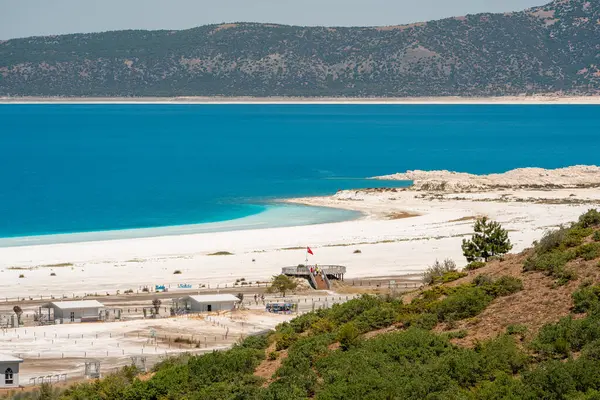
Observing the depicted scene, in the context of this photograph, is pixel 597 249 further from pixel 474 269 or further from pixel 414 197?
pixel 414 197

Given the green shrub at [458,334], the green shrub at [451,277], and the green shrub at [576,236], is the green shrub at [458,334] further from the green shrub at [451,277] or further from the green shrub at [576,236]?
the green shrub at [451,277]

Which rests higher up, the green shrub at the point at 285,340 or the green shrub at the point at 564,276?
the green shrub at the point at 564,276

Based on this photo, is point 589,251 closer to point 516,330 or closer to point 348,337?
point 516,330

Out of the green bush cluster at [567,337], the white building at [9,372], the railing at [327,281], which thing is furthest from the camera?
the railing at [327,281]

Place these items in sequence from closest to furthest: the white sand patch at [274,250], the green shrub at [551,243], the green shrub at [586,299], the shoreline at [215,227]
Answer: the green shrub at [586,299] < the green shrub at [551,243] < the white sand patch at [274,250] < the shoreline at [215,227]

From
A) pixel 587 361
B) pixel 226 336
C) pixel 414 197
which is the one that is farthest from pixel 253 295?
pixel 414 197

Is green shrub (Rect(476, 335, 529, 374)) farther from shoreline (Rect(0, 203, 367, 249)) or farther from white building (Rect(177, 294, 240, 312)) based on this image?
shoreline (Rect(0, 203, 367, 249))

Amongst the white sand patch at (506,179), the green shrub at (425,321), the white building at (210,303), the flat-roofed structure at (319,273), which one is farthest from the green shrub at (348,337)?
the white sand patch at (506,179)
